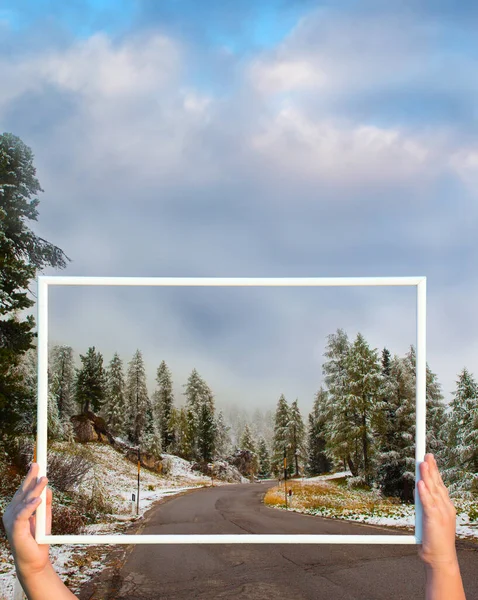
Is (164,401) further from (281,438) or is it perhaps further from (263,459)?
(263,459)

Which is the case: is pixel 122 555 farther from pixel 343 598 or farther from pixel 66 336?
pixel 66 336

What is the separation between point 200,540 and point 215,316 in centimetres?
132

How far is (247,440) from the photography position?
407 centimetres

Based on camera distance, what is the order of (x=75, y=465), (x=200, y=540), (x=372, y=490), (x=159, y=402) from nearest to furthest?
(x=200, y=540), (x=159, y=402), (x=372, y=490), (x=75, y=465)

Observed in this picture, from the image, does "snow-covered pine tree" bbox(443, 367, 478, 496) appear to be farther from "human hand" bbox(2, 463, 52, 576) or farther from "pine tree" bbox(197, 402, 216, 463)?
"human hand" bbox(2, 463, 52, 576)

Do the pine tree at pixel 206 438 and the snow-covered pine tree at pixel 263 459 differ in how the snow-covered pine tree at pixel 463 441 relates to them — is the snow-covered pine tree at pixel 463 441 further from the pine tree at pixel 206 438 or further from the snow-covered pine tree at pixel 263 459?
the pine tree at pixel 206 438

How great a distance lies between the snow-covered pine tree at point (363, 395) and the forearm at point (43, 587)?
2178 mm

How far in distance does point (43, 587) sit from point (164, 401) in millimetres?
2468

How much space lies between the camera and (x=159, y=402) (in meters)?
3.66

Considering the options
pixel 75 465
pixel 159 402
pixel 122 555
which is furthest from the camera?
pixel 75 465

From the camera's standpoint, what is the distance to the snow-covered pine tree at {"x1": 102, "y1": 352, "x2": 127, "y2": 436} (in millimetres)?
3186

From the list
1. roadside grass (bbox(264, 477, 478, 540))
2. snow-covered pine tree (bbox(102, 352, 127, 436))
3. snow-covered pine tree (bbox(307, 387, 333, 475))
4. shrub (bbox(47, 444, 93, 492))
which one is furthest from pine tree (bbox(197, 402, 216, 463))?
shrub (bbox(47, 444, 93, 492))

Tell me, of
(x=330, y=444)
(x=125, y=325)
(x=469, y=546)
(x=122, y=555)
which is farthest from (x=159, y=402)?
(x=469, y=546)

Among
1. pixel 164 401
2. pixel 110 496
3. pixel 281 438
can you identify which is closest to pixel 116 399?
pixel 164 401
